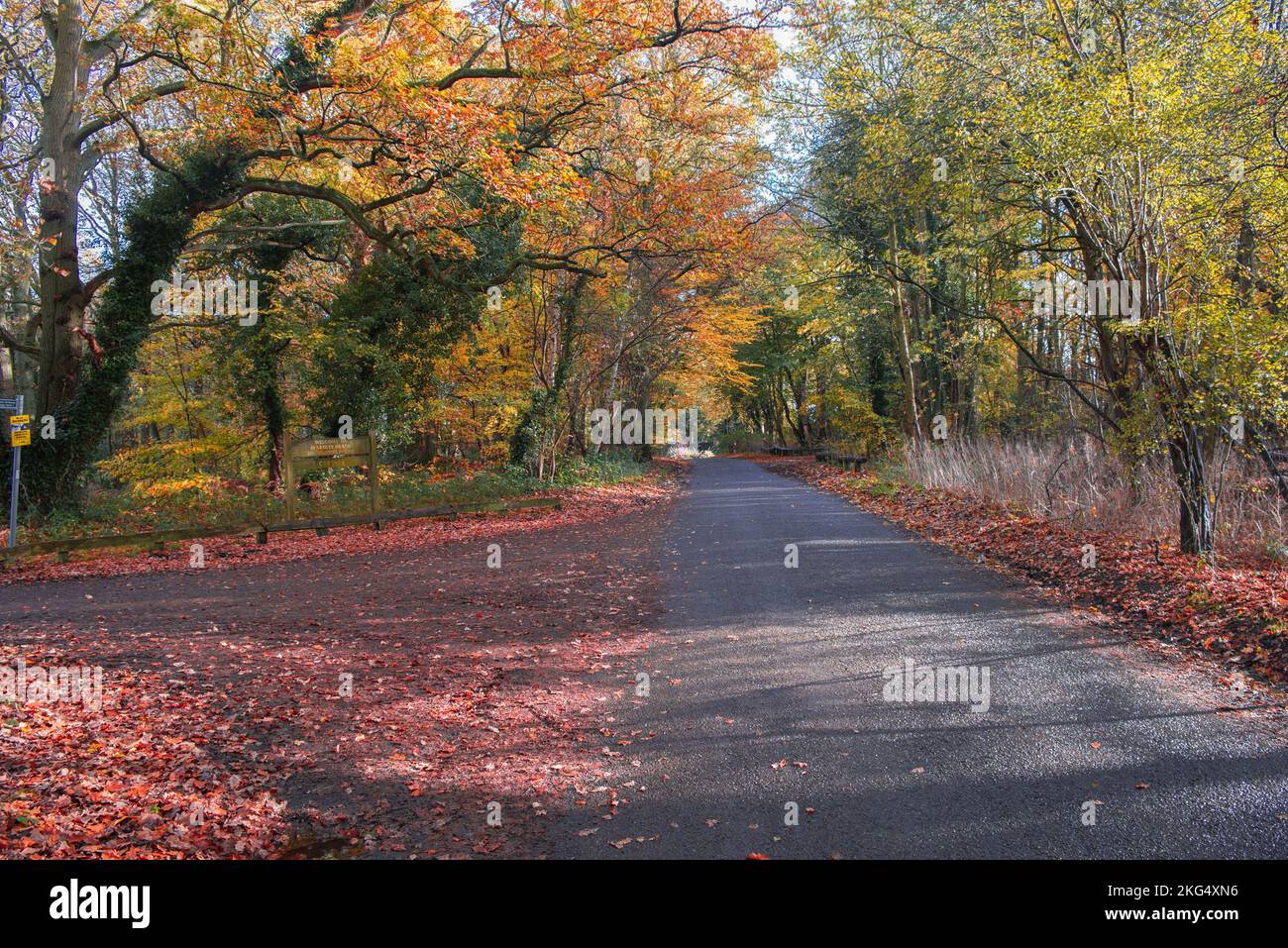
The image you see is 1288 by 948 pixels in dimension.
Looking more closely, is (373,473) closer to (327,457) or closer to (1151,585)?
(327,457)

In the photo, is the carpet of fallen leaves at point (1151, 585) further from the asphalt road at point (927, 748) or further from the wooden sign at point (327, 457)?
the wooden sign at point (327, 457)

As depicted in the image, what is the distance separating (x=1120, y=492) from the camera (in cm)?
1017

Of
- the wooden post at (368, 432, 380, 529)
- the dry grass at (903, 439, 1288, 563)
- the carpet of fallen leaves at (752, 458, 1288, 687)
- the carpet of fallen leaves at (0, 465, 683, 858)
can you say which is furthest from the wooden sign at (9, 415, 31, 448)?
the dry grass at (903, 439, 1288, 563)

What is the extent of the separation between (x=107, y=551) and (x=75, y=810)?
36.9ft

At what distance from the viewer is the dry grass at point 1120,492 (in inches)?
333

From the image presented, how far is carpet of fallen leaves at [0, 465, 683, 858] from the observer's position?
11.8 ft

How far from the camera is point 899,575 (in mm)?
8992

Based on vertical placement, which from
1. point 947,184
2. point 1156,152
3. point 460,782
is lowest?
point 460,782

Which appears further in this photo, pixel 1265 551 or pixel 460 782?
pixel 1265 551

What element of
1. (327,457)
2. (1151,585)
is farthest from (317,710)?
(327,457)

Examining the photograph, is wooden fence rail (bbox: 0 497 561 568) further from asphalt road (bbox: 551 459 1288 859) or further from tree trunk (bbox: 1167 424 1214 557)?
tree trunk (bbox: 1167 424 1214 557)

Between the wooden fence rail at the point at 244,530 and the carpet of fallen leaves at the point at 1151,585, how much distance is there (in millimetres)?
8991
